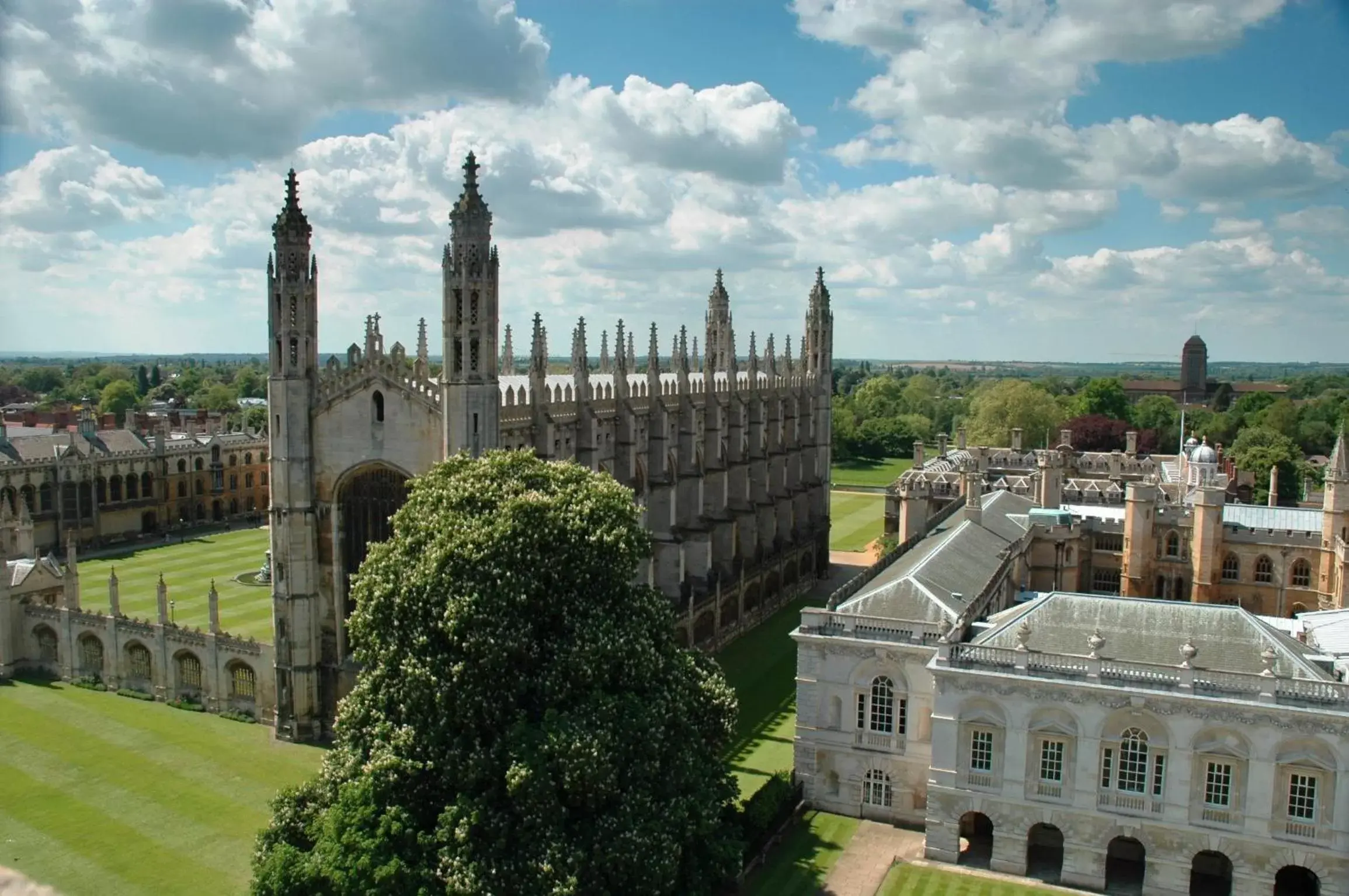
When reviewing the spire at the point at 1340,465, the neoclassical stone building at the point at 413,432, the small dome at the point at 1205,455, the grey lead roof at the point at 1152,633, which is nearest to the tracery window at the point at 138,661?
the neoclassical stone building at the point at 413,432

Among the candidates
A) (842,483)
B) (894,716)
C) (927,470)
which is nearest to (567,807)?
(894,716)

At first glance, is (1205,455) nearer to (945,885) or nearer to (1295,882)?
(1295,882)

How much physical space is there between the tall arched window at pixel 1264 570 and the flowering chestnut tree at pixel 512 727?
3365 cm

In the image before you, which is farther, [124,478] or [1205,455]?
[124,478]

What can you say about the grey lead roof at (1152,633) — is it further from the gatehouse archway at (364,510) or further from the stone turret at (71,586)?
the stone turret at (71,586)

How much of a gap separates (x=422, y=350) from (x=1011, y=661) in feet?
71.3

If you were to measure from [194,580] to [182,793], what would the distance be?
112ft

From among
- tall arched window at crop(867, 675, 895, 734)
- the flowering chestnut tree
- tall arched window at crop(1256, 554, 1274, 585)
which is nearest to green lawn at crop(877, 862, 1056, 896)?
tall arched window at crop(867, 675, 895, 734)

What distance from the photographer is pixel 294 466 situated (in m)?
37.0

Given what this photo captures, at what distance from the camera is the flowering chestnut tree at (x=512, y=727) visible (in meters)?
23.2

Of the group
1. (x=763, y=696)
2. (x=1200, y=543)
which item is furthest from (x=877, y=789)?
(x=1200, y=543)

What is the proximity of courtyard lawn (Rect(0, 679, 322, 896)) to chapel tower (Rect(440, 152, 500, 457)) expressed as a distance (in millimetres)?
12939

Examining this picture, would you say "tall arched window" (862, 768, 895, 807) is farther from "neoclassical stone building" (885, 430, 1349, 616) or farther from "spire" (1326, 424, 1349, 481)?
"spire" (1326, 424, 1349, 481)

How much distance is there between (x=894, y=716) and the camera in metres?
32.0
